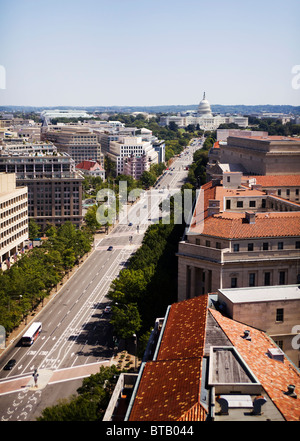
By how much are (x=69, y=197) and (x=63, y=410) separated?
5957 cm

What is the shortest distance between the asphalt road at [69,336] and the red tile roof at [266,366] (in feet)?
45.2

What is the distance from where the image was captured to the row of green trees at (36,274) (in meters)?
48.2

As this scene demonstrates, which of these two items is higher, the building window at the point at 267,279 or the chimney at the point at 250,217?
the chimney at the point at 250,217

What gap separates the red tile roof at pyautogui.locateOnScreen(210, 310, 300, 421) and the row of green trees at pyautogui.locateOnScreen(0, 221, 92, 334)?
22785mm

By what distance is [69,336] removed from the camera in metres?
47.8

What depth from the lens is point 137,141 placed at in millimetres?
146750

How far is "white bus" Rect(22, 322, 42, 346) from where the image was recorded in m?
45.7

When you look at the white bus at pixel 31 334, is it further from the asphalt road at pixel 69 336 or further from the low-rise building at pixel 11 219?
the low-rise building at pixel 11 219

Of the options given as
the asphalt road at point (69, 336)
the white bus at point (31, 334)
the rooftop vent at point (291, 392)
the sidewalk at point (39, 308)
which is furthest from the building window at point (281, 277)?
the sidewalk at point (39, 308)

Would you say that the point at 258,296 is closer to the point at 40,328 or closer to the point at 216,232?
the point at 216,232

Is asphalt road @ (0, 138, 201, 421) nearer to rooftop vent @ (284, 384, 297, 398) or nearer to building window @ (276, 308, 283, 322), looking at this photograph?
building window @ (276, 308, 283, 322)

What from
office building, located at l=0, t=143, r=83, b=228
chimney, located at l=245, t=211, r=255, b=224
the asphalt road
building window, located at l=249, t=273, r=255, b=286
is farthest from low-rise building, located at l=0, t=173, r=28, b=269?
building window, located at l=249, t=273, r=255, b=286

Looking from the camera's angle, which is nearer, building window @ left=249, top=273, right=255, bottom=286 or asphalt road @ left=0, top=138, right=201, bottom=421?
asphalt road @ left=0, top=138, right=201, bottom=421
